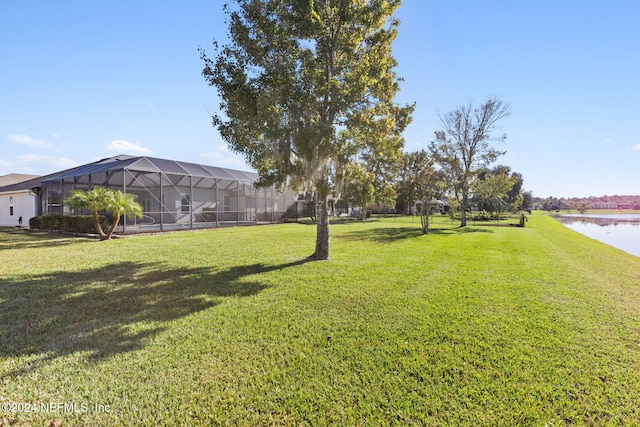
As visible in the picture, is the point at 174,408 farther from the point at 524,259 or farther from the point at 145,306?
the point at 524,259

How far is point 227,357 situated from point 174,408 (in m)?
0.79

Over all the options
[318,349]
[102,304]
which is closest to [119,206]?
[102,304]

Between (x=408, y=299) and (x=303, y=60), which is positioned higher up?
(x=303, y=60)

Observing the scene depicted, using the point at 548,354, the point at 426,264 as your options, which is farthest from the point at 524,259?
the point at 548,354

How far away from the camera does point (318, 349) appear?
3.37 m

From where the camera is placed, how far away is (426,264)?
316 inches

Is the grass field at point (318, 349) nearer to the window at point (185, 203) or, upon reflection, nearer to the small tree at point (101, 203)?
the small tree at point (101, 203)

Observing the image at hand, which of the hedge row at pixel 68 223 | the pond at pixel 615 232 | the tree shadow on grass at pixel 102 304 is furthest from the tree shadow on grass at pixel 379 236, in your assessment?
the hedge row at pixel 68 223

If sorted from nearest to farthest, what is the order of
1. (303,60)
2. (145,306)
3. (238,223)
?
(145,306), (303,60), (238,223)

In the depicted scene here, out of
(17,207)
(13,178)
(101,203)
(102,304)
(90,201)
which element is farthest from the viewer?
(13,178)

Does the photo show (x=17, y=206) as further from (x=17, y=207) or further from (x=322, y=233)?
(x=322, y=233)

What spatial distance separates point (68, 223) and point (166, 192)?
661cm

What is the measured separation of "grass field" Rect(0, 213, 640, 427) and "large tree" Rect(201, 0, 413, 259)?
127 inches

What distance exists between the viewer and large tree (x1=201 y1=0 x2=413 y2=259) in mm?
7086
